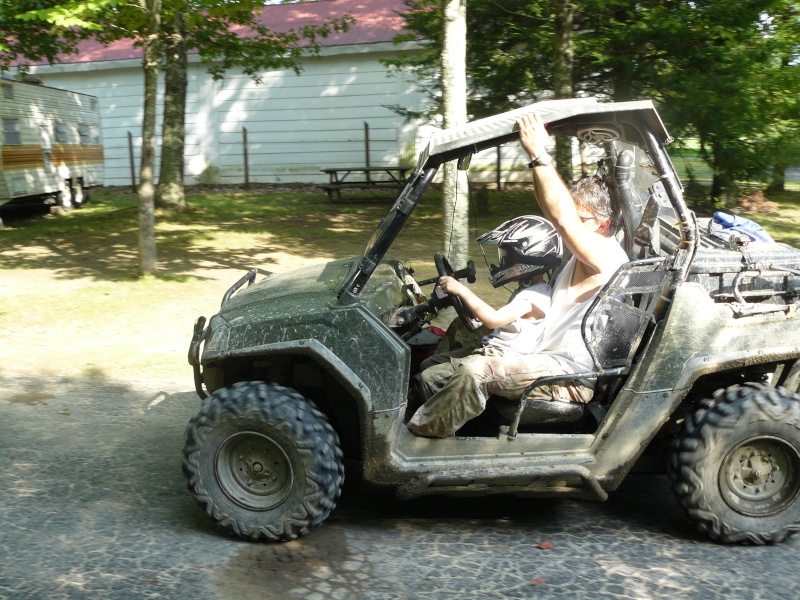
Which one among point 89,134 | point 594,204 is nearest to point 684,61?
point 594,204

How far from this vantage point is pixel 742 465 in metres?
3.88

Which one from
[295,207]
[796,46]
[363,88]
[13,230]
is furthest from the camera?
[363,88]

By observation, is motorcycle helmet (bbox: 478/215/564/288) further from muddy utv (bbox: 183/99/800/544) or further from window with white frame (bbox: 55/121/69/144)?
window with white frame (bbox: 55/121/69/144)

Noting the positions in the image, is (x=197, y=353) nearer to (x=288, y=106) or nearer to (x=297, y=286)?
(x=297, y=286)

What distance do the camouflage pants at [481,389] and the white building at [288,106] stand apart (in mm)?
17545

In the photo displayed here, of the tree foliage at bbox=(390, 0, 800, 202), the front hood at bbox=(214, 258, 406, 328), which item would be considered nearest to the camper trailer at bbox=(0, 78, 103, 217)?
the tree foliage at bbox=(390, 0, 800, 202)

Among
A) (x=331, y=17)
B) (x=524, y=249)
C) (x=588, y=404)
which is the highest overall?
(x=331, y=17)

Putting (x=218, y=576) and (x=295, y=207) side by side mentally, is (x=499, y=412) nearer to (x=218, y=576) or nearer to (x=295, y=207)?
(x=218, y=576)

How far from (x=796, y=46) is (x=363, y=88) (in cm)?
1213

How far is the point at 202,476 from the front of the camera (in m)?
3.96

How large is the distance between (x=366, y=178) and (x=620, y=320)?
17056 millimetres

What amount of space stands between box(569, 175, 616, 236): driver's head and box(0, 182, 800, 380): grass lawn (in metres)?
1.22

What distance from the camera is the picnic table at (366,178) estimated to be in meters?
18.2

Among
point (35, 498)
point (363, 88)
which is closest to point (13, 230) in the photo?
point (363, 88)
